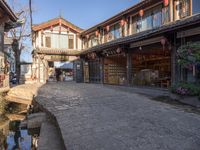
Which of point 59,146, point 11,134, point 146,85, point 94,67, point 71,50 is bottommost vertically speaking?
point 11,134

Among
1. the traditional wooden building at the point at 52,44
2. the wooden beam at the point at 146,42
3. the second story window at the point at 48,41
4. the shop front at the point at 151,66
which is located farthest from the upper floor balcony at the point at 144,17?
the second story window at the point at 48,41

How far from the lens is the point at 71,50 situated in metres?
27.7

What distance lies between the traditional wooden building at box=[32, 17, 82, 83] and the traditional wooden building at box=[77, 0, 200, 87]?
211cm

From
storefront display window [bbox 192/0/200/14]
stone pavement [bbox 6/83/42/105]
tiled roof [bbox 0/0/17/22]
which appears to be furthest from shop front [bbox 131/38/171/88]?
tiled roof [bbox 0/0/17/22]

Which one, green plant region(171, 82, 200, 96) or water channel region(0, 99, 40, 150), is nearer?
water channel region(0, 99, 40, 150)

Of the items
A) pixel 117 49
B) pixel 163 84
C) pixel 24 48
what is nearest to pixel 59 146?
pixel 163 84

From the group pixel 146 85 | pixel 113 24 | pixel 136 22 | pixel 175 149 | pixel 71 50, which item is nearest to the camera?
pixel 175 149

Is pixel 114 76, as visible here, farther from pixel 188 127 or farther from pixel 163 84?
pixel 188 127

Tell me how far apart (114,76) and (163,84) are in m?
7.13

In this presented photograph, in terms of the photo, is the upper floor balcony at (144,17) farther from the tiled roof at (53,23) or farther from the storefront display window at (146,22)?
the tiled roof at (53,23)

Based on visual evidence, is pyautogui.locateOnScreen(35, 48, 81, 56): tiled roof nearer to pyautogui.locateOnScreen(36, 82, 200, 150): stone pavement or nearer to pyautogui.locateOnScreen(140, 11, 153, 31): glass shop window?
pyautogui.locateOnScreen(140, 11, 153, 31): glass shop window

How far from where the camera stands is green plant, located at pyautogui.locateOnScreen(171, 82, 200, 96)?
1069cm

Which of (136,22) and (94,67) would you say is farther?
(94,67)

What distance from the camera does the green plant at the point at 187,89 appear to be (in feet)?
35.1
